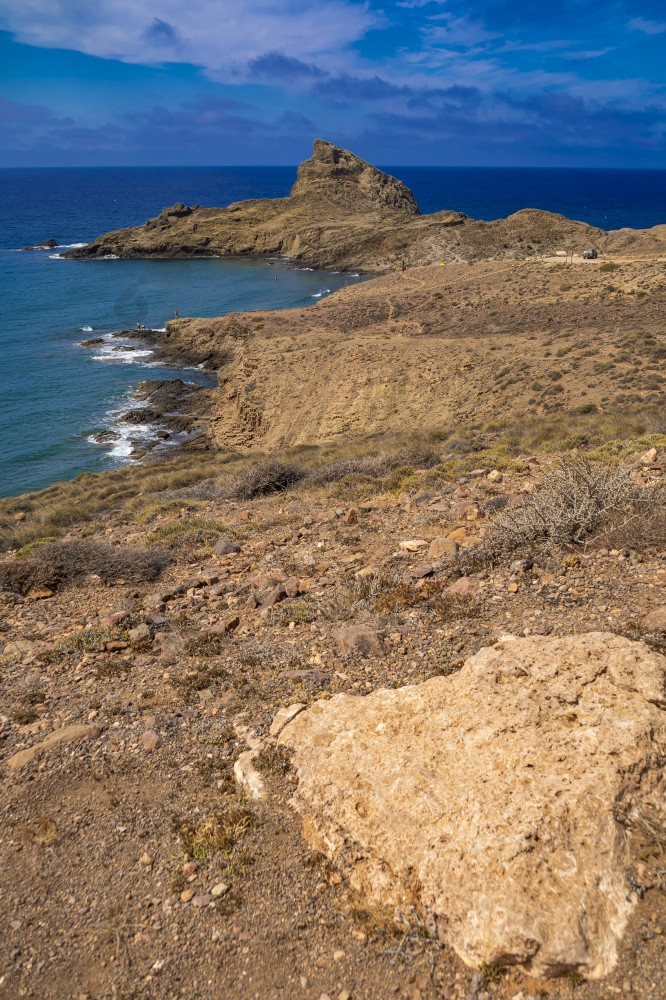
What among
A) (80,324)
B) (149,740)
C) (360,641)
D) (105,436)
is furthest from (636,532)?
(80,324)

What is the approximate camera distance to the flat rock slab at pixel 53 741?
18.7 ft

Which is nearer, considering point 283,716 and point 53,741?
point 283,716

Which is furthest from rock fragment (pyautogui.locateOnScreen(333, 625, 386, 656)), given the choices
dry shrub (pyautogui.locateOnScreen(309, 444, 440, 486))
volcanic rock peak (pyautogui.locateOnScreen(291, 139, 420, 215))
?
volcanic rock peak (pyautogui.locateOnScreen(291, 139, 420, 215))

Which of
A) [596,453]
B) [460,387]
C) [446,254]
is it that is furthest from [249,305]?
[596,453]

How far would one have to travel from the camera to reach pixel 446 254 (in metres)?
65.6

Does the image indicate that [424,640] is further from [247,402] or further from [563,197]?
[563,197]

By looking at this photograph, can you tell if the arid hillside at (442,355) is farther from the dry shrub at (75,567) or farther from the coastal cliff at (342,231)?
the coastal cliff at (342,231)

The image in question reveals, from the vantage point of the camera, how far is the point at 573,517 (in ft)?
24.2

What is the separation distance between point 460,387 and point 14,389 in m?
25.9

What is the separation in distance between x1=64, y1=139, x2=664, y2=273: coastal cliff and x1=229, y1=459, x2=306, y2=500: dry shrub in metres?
52.1

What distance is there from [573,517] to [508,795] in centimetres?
434

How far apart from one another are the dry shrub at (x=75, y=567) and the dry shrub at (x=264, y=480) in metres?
3.73

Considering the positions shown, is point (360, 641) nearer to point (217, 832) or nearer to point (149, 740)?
point (149, 740)

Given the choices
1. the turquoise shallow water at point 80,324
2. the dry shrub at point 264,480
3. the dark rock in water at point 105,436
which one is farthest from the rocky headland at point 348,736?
the dark rock in water at point 105,436
